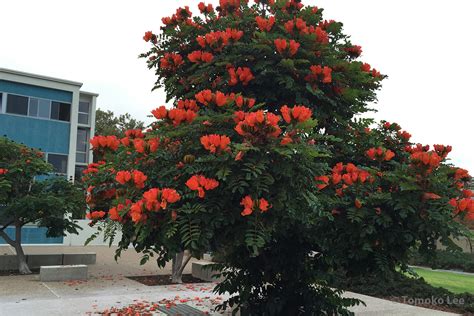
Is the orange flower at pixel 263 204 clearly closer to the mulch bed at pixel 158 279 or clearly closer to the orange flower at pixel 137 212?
the orange flower at pixel 137 212

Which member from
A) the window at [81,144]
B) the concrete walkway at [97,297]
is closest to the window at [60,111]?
the window at [81,144]

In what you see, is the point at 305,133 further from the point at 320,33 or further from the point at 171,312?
the point at 171,312

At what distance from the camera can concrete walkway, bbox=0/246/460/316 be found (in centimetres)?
785

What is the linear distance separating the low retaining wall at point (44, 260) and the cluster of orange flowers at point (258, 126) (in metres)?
13.3

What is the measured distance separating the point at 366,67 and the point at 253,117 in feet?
8.13

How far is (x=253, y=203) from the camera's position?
9.99 ft

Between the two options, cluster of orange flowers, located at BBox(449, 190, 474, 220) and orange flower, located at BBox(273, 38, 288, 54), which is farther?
orange flower, located at BBox(273, 38, 288, 54)

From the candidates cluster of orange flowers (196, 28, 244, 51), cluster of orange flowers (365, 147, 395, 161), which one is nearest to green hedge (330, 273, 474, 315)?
cluster of orange flowers (365, 147, 395, 161)

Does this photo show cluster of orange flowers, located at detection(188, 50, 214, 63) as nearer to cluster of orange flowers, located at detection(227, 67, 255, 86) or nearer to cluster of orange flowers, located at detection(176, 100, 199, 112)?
cluster of orange flowers, located at detection(227, 67, 255, 86)

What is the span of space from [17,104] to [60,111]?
2297mm

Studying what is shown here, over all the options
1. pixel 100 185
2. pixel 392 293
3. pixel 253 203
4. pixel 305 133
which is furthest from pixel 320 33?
pixel 392 293

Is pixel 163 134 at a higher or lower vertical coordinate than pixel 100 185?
higher

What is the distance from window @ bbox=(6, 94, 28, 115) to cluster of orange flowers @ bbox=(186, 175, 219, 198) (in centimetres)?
2410

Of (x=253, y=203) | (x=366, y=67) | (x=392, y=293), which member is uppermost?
(x=366, y=67)
